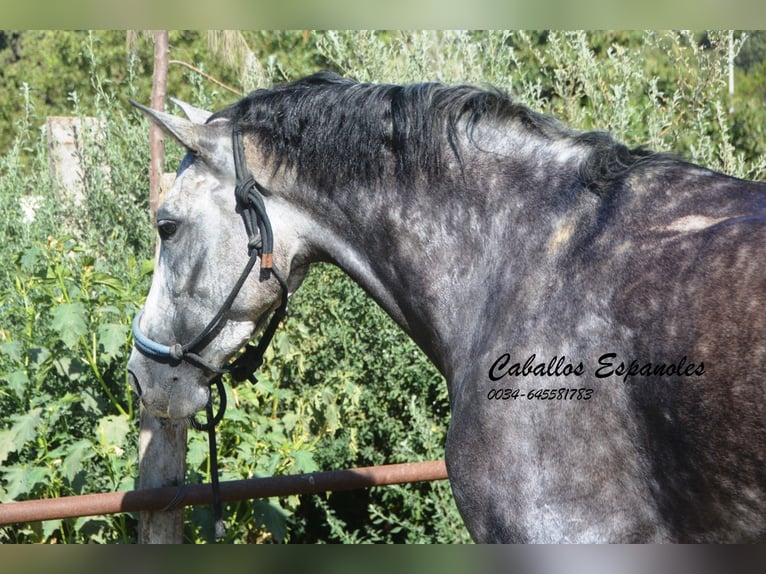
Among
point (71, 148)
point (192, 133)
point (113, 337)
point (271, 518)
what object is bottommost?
point (271, 518)

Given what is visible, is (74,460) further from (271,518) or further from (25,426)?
(271,518)

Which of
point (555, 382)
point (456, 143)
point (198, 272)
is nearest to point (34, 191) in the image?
point (198, 272)

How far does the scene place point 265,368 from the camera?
17.6ft

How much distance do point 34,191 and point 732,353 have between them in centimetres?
654

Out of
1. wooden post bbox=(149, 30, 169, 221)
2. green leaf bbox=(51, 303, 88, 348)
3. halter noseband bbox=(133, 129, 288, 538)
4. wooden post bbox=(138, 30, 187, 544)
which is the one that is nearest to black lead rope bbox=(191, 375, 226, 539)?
halter noseband bbox=(133, 129, 288, 538)

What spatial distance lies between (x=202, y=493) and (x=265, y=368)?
1913mm

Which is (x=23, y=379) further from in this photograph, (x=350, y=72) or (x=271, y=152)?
(x=350, y=72)

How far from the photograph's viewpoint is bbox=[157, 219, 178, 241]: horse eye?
2902 mm

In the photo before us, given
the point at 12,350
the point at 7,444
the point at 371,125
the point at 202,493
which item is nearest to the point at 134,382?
the point at 202,493

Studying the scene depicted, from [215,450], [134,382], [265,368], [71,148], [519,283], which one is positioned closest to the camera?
[519,283]

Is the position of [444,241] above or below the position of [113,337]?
below

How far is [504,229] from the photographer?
255 cm

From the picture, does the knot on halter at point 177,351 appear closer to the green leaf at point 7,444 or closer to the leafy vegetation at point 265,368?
the leafy vegetation at point 265,368

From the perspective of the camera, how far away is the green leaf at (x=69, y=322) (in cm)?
424
